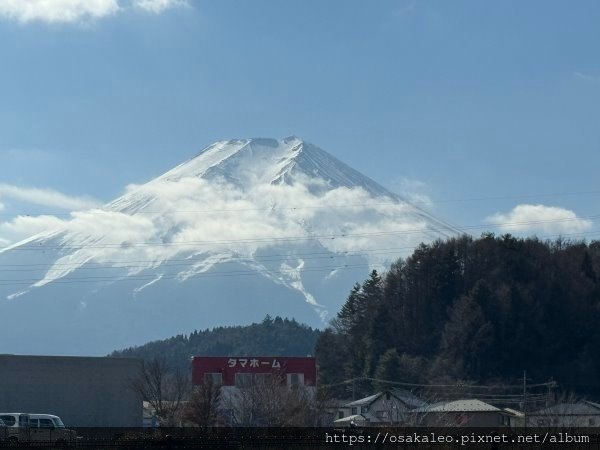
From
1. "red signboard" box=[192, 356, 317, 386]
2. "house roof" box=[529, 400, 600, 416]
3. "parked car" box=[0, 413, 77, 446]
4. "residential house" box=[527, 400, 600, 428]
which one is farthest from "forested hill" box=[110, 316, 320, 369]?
"parked car" box=[0, 413, 77, 446]

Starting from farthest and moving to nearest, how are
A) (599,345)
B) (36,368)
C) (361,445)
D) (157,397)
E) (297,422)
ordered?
(599,345)
(36,368)
(157,397)
(297,422)
(361,445)

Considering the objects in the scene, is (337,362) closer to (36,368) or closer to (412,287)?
(412,287)

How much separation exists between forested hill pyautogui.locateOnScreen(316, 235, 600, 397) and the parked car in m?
39.7

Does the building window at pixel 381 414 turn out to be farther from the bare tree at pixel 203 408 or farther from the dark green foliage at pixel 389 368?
the bare tree at pixel 203 408

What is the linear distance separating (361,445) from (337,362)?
57.6 m

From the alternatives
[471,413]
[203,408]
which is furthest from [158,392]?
[471,413]

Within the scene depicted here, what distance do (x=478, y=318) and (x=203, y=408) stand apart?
37.7 meters

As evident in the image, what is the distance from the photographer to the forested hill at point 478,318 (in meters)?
69.8

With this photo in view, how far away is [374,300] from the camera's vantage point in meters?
81.2

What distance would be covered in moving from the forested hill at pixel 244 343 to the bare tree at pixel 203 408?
8500 centimetres

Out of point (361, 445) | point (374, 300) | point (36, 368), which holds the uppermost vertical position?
point (374, 300)

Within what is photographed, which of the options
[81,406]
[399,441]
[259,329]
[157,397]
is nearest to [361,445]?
Answer: [399,441]

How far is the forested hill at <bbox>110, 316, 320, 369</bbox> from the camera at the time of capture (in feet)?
416

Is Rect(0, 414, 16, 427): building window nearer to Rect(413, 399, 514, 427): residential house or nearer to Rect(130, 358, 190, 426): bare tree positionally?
Rect(130, 358, 190, 426): bare tree
